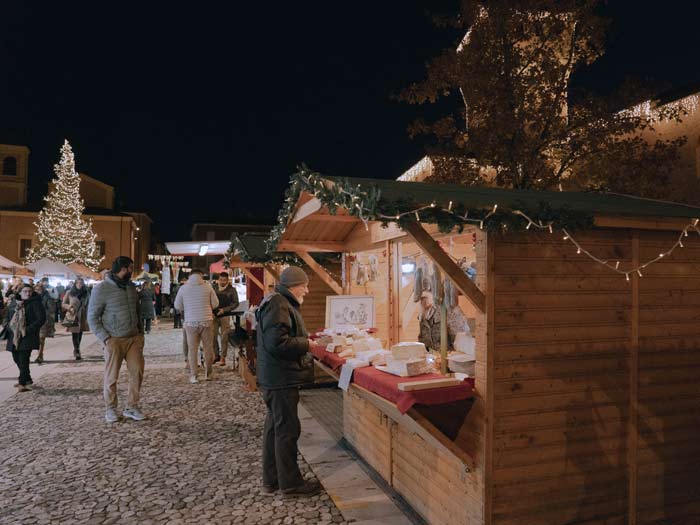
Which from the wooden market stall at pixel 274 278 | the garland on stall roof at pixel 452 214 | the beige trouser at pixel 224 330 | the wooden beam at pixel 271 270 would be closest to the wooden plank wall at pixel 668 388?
the garland on stall roof at pixel 452 214

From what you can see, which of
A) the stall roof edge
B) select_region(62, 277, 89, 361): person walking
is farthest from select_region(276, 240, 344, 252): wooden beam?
select_region(62, 277, 89, 361): person walking

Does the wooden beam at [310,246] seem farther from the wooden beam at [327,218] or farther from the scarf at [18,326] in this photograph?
the scarf at [18,326]

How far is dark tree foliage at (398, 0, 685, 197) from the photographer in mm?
11445

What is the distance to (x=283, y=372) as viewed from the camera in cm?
432

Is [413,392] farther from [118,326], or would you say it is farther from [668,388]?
[118,326]

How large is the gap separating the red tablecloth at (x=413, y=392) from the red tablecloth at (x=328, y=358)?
0.93 m

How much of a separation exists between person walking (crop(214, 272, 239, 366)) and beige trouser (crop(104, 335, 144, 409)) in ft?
12.6

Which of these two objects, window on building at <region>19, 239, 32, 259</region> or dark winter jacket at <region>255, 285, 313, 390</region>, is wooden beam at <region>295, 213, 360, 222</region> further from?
window on building at <region>19, 239, 32, 259</region>

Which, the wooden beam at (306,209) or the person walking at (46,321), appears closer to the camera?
the wooden beam at (306,209)

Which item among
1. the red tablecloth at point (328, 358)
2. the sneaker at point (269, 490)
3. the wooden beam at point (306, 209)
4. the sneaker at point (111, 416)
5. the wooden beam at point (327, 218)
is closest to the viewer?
the sneaker at point (269, 490)

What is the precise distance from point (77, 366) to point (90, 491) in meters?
7.99

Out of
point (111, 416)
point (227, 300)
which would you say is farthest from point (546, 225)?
point (227, 300)

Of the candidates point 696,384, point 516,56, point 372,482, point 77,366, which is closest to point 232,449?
point 372,482

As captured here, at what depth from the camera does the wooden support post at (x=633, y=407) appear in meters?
3.73
